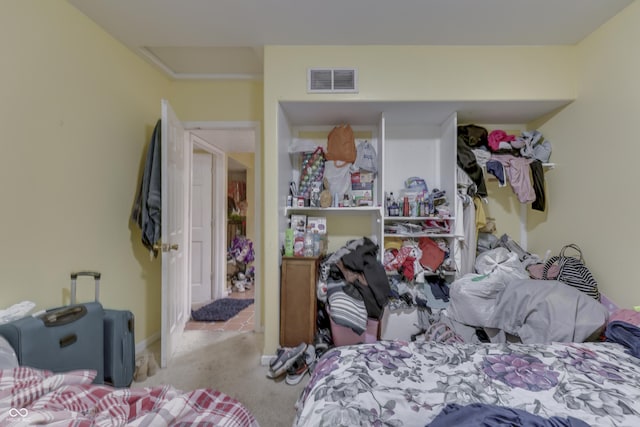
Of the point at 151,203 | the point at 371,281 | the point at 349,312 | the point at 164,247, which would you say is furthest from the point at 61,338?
the point at 371,281

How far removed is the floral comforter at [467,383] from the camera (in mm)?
972

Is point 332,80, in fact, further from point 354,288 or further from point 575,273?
point 575,273

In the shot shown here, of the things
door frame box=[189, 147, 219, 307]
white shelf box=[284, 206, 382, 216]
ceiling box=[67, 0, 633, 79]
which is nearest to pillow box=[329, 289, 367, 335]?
white shelf box=[284, 206, 382, 216]

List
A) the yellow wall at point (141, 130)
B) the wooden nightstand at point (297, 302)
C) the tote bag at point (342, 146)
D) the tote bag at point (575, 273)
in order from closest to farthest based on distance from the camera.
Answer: the yellow wall at point (141, 130)
the tote bag at point (575, 273)
the wooden nightstand at point (297, 302)
the tote bag at point (342, 146)

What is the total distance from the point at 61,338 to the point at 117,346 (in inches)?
14.5

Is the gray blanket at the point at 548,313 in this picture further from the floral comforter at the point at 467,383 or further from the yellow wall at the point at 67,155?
the yellow wall at the point at 67,155

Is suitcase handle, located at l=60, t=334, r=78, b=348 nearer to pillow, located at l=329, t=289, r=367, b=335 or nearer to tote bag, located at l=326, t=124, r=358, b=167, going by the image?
pillow, located at l=329, t=289, r=367, b=335

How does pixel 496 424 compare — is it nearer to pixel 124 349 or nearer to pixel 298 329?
pixel 298 329

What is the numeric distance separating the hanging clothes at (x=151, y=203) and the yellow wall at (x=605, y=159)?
328cm

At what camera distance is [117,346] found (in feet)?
5.95

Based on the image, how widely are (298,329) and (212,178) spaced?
271cm

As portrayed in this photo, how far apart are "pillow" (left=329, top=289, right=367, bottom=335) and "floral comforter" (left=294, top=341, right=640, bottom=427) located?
2.54ft

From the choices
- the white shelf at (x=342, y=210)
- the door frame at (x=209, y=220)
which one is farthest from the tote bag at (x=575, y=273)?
the door frame at (x=209, y=220)

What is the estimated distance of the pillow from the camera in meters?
2.20
